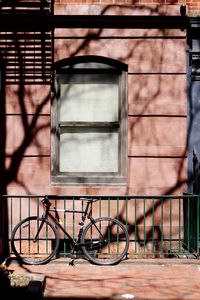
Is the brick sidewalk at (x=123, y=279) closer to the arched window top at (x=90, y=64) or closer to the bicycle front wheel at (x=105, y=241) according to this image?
the bicycle front wheel at (x=105, y=241)

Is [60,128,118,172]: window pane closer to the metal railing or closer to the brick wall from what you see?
the metal railing

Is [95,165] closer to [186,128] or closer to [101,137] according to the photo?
[101,137]

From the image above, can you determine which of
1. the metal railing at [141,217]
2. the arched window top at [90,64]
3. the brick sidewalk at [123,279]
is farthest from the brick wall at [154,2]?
the brick sidewalk at [123,279]

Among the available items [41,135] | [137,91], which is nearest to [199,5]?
[137,91]

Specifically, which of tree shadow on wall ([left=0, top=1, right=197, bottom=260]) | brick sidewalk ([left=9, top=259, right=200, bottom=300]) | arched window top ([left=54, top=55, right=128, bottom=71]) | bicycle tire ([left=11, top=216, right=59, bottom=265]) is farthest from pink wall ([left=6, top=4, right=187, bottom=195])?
brick sidewalk ([left=9, top=259, right=200, bottom=300])

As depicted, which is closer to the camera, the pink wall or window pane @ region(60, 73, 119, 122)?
the pink wall

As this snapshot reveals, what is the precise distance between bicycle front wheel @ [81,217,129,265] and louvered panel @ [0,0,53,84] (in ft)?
9.40

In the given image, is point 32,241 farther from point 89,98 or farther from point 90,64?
point 90,64

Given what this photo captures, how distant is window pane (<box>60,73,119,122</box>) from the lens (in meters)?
10.1

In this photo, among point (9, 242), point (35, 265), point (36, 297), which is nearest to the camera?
point (36, 297)

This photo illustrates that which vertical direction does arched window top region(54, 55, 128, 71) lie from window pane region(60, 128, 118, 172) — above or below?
above

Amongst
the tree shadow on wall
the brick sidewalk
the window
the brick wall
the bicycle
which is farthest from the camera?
the window

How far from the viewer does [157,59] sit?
993cm

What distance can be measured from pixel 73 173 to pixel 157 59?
266 cm
